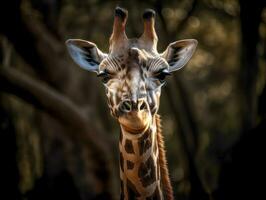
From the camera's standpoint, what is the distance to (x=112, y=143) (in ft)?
52.5

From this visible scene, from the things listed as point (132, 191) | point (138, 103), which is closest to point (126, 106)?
point (138, 103)

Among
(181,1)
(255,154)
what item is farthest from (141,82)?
(181,1)

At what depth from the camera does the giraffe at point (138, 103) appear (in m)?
7.04

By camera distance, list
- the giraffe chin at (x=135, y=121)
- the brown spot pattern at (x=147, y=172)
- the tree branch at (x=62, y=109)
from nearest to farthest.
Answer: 1. the giraffe chin at (x=135, y=121)
2. the brown spot pattern at (x=147, y=172)
3. the tree branch at (x=62, y=109)

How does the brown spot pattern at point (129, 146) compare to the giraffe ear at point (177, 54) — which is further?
the giraffe ear at point (177, 54)

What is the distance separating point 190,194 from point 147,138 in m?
4.94

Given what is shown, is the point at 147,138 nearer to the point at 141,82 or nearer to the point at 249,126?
the point at 141,82

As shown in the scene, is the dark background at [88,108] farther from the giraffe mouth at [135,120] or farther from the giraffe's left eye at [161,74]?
the giraffe mouth at [135,120]

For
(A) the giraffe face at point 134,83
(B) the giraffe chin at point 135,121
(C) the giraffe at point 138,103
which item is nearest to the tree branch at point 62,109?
(C) the giraffe at point 138,103

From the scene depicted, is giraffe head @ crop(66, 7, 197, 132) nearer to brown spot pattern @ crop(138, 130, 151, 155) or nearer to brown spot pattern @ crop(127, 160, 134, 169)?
brown spot pattern @ crop(138, 130, 151, 155)

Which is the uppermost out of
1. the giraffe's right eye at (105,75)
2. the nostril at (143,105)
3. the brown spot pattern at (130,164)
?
the giraffe's right eye at (105,75)

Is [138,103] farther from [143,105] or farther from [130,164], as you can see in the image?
[130,164]

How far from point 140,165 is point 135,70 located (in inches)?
37.1

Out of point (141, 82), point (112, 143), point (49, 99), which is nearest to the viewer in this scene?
point (141, 82)
